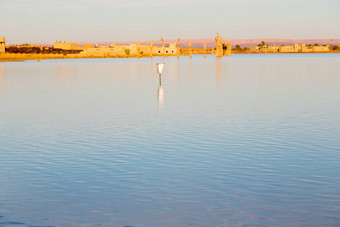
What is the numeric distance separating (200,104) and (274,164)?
86.4ft

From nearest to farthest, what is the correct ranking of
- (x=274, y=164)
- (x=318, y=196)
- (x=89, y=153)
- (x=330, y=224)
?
1. (x=330, y=224)
2. (x=318, y=196)
3. (x=274, y=164)
4. (x=89, y=153)

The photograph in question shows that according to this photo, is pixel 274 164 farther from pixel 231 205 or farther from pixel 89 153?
pixel 89 153

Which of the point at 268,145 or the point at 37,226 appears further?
the point at 268,145

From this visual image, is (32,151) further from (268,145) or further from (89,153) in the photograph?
(268,145)

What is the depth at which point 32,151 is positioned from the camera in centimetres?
2325

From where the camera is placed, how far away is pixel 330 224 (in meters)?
12.4

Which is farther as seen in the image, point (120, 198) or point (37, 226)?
point (120, 198)

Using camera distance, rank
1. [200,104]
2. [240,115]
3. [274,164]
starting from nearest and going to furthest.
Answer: [274,164] → [240,115] → [200,104]

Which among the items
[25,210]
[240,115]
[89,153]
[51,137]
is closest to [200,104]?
[240,115]

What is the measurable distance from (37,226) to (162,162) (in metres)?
8.27

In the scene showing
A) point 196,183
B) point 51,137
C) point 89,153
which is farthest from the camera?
point 51,137

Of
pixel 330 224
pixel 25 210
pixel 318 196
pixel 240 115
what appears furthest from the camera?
pixel 240 115

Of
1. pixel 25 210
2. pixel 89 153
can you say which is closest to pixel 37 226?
pixel 25 210

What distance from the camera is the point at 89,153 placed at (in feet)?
73.6
